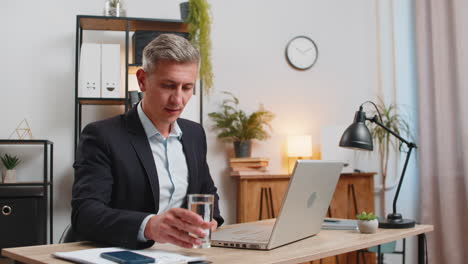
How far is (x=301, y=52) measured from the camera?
4.50 m

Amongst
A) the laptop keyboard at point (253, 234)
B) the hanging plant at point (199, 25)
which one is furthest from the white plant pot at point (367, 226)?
the hanging plant at point (199, 25)

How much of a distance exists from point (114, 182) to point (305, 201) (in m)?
0.62

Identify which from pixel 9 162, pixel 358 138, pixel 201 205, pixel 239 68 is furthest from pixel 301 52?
pixel 201 205

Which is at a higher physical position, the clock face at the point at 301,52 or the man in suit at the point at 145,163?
the clock face at the point at 301,52

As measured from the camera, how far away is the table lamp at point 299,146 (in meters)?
4.23

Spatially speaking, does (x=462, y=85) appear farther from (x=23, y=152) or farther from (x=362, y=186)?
(x=23, y=152)

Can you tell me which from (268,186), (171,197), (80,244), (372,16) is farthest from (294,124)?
(80,244)

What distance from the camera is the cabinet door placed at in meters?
3.21

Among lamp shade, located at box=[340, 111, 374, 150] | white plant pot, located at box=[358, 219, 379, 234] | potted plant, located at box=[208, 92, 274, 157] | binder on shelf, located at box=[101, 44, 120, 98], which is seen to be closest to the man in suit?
white plant pot, located at box=[358, 219, 379, 234]

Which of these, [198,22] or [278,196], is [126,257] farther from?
[278,196]

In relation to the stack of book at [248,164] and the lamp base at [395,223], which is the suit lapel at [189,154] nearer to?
the lamp base at [395,223]

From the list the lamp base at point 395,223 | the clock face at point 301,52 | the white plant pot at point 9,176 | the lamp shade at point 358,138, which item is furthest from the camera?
the clock face at point 301,52

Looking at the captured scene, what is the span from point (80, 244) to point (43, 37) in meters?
2.50

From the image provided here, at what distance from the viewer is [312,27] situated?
4.59 metres
